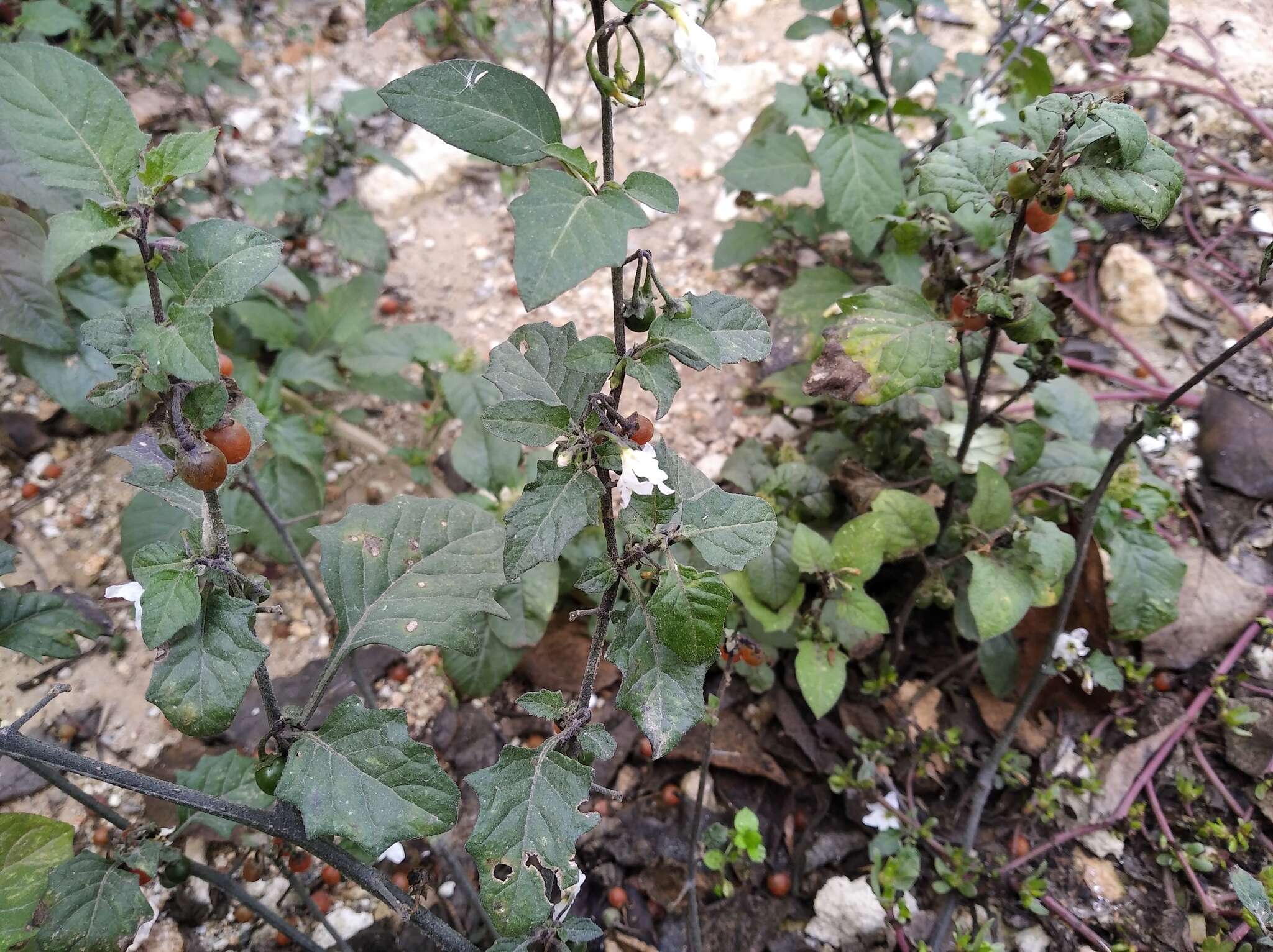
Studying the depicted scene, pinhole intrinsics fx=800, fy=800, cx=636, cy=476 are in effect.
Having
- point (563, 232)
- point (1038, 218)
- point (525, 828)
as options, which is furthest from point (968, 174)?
point (525, 828)

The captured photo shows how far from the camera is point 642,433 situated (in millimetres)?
1296

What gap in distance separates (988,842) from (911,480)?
1.01 meters

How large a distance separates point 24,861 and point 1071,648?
2.60 meters

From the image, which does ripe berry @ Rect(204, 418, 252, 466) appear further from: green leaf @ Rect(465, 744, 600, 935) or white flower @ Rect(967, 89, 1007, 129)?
white flower @ Rect(967, 89, 1007, 129)

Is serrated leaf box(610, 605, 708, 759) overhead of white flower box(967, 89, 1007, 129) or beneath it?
beneath

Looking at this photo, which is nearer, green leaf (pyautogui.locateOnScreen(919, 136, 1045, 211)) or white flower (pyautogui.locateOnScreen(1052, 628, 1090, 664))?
green leaf (pyautogui.locateOnScreen(919, 136, 1045, 211))

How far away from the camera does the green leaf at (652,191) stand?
1142mm

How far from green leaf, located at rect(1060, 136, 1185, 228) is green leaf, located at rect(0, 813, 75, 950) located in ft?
8.05

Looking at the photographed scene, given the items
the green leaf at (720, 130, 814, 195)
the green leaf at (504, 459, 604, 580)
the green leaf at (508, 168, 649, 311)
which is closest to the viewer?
the green leaf at (508, 168, 649, 311)

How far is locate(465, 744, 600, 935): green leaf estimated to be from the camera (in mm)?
1335

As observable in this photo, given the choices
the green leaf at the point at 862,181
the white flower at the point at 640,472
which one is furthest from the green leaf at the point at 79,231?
the green leaf at the point at 862,181

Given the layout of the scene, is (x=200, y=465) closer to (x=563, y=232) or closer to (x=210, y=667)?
(x=210, y=667)

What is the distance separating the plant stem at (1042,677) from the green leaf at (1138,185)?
0.51 meters

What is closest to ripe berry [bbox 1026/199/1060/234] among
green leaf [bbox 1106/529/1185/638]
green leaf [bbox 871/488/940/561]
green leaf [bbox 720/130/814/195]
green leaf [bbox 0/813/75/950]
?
green leaf [bbox 871/488/940/561]
